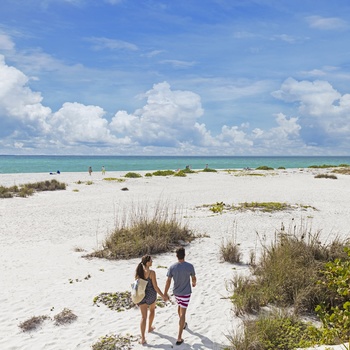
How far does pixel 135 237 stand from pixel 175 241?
5.36 ft

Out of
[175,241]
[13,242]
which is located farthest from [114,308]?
[13,242]

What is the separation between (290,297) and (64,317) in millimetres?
4480

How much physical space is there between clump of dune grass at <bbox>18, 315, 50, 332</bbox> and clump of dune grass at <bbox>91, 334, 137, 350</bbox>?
141 centimetres

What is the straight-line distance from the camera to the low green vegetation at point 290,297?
5.69m

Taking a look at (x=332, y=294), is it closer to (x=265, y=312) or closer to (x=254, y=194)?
(x=265, y=312)

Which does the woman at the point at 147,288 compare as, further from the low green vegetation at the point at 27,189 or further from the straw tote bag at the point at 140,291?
the low green vegetation at the point at 27,189

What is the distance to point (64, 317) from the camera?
712 cm

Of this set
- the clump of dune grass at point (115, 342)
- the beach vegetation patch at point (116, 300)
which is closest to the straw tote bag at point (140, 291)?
the clump of dune grass at point (115, 342)

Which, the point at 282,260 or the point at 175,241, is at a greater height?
the point at 282,260

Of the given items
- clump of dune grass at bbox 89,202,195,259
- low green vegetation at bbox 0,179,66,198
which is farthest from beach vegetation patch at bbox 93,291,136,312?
low green vegetation at bbox 0,179,66,198

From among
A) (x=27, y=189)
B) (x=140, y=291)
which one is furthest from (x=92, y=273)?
(x=27, y=189)

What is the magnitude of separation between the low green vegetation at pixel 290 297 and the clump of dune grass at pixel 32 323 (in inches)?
140

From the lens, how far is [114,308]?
7.69 m

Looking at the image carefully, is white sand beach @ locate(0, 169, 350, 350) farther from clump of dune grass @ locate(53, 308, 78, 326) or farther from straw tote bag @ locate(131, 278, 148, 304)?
straw tote bag @ locate(131, 278, 148, 304)
